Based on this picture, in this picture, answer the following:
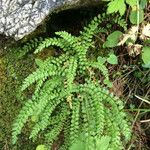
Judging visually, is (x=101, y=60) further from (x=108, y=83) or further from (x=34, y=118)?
(x=34, y=118)

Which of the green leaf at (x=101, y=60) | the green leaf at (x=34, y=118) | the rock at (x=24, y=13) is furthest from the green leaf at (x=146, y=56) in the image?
the green leaf at (x=34, y=118)

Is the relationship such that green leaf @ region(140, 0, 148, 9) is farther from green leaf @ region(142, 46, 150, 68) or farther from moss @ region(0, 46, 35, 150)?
moss @ region(0, 46, 35, 150)

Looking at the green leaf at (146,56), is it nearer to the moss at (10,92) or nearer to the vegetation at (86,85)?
the vegetation at (86,85)

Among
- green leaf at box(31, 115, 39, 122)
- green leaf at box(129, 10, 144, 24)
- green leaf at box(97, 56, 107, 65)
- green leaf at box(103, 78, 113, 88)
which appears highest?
green leaf at box(129, 10, 144, 24)

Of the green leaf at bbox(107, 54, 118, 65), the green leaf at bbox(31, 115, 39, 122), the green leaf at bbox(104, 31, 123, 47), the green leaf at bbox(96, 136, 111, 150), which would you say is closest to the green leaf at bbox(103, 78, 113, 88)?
the green leaf at bbox(107, 54, 118, 65)

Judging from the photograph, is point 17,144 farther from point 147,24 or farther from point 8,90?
point 147,24

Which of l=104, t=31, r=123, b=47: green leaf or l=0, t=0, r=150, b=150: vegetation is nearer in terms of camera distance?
l=0, t=0, r=150, b=150: vegetation

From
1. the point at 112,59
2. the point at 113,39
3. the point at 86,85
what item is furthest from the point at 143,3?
the point at 86,85
